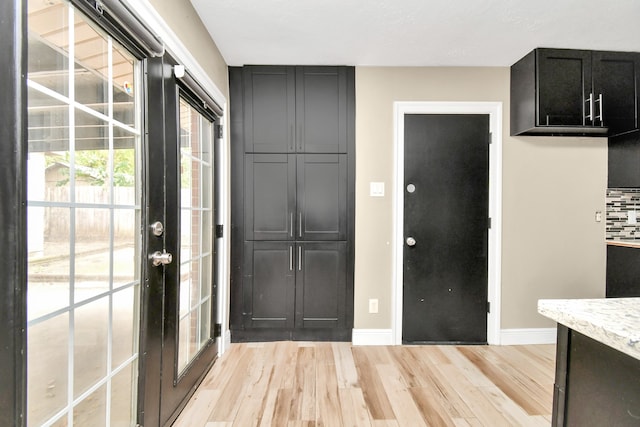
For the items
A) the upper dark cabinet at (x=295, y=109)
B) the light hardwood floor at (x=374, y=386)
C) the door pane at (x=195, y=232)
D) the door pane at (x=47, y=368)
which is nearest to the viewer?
the door pane at (x=47, y=368)

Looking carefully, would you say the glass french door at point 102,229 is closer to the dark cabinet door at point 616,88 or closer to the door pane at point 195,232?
the door pane at point 195,232

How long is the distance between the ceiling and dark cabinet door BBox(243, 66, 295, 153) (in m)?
0.15

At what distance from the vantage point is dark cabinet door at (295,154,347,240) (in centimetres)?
258

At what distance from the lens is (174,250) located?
62.3 inches

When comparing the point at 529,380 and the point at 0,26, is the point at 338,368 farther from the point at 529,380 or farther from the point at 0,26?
the point at 0,26

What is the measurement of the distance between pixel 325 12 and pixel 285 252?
180 centimetres

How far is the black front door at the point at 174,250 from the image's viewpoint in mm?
1371

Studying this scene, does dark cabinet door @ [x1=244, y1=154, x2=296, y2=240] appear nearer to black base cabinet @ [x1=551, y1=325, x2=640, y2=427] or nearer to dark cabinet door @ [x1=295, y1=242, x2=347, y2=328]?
dark cabinet door @ [x1=295, y1=242, x2=347, y2=328]

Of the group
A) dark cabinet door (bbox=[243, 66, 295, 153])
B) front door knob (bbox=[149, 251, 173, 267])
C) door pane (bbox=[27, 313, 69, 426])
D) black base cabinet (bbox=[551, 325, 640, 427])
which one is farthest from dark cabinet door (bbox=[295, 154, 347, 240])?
black base cabinet (bbox=[551, 325, 640, 427])

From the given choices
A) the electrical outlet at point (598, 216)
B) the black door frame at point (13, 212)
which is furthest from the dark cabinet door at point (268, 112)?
the electrical outlet at point (598, 216)

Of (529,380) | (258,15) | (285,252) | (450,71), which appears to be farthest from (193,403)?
(450,71)

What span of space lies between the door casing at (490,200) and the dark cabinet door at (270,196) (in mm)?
933

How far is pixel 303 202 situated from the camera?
258cm

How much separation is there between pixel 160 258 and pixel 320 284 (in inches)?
57.6
